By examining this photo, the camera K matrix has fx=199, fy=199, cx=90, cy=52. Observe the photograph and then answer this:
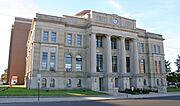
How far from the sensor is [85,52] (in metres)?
46.5

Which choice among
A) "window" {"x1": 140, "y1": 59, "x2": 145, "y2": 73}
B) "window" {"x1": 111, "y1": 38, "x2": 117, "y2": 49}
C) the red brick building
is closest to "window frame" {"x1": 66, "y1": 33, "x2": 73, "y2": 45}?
"window" {"x1": 111, "y1": 38, "x2": 117, "y2": 49}

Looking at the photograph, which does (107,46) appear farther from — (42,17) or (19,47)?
(19,47)

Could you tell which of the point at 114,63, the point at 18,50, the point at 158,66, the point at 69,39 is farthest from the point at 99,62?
the point at 18,50

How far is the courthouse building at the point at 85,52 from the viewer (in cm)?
4128

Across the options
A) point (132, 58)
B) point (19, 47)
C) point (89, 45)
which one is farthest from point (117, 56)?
point (19, 47)

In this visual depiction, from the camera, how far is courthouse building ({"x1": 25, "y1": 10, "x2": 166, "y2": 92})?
41281mm

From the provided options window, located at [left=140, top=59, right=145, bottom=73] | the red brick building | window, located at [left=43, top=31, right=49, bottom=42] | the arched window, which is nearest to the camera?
the arched window

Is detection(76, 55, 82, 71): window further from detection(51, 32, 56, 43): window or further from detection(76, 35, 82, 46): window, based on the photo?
detection(51, 32, 56, 43): window

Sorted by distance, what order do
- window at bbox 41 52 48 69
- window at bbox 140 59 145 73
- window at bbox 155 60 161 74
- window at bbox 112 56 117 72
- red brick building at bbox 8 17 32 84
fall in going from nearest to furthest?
window at bbox 41 52 48 69 → window at bbox 112 56 117 72 → window at bbox 140 59 145 73 → window at bbox 155 60 161 74 → red brick building at bbox 8 17 32 84

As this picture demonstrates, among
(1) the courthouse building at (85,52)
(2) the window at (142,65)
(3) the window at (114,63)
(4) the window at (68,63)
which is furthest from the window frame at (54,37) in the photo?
(2) the window at (142,65)

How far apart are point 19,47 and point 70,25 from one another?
29545 mm

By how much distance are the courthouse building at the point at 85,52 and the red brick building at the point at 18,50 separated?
2059cm

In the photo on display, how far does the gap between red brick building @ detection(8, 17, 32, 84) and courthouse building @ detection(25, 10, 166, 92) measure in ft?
67.6

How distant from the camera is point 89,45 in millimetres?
45656
